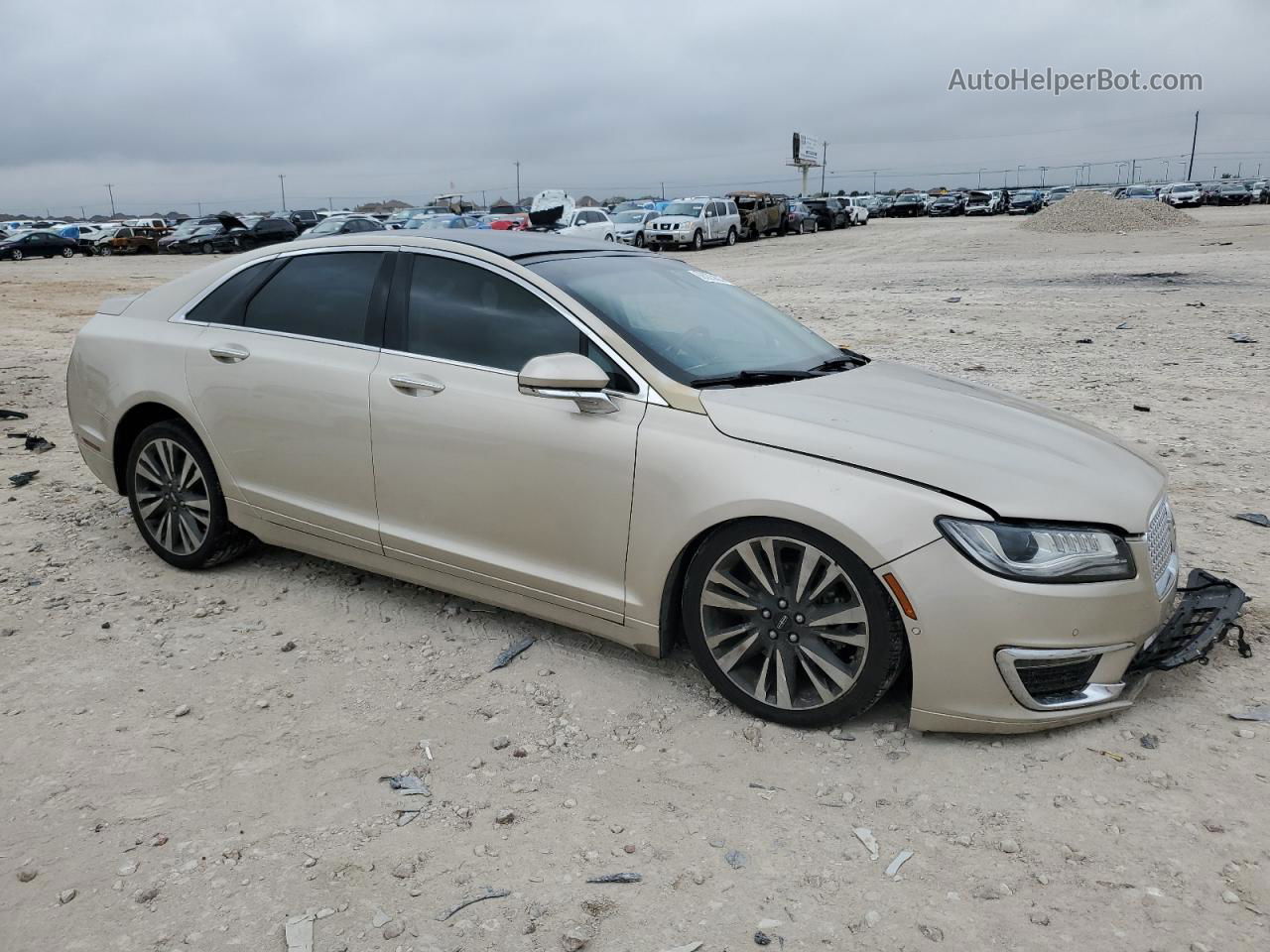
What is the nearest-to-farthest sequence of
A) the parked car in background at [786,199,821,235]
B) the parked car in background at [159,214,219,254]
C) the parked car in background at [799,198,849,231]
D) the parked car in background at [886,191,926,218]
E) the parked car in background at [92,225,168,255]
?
the parked car in background at [159,214,219,254] < the parked car in background at [92,225,168,255] < the parked car in background at [786,199,821,235] < the parked car in background at [799,198,849,231] < the parked car in background at [886,191,926,218]

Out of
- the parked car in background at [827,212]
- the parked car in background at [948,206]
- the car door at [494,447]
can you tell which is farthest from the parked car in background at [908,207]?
the car door at [494,447]

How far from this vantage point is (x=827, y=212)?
51438 millimetres

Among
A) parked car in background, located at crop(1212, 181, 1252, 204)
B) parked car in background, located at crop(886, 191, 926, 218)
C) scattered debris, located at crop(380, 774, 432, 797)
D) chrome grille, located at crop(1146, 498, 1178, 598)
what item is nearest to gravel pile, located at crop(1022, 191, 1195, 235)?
parked car in background, located at crop(886, 191, 926, 218)

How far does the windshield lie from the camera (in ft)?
12.3

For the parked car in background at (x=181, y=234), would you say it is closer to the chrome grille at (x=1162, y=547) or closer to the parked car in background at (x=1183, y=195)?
the chrome grille at (x=1162, y=547)

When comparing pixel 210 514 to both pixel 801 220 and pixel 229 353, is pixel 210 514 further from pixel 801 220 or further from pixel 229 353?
pixel 801 220

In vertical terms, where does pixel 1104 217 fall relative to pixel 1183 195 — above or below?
below

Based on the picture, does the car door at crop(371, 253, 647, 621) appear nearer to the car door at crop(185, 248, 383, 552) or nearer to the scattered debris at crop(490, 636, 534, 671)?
the car door at crop(185, 248, 383, 552)

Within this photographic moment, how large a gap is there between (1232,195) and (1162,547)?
246 feet

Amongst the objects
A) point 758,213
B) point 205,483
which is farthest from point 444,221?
point 205,483

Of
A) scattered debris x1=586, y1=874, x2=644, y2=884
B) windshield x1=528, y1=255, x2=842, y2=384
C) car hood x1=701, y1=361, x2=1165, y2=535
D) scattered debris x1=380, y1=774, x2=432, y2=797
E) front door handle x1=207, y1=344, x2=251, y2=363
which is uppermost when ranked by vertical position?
windshield x1=528, y1=255, x2=842, y2=384

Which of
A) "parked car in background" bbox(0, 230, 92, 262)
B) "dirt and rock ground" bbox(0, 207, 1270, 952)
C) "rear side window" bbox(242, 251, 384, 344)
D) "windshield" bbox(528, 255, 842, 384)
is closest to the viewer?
"dirt and rock ground" bbox(0, 207, 1270, 952)

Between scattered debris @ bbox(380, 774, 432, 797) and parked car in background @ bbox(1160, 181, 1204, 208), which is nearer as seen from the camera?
scattered debris @ bbox(380, 774, 432, 797)

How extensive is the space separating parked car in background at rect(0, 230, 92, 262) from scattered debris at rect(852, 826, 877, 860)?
153 feet
